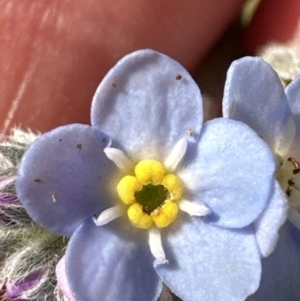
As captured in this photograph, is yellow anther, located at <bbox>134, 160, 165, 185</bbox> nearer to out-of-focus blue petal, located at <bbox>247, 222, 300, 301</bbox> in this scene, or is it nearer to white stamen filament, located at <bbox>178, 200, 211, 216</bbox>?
white stamen filament, located at <bbox>178, 200, 211, 216</bbox>

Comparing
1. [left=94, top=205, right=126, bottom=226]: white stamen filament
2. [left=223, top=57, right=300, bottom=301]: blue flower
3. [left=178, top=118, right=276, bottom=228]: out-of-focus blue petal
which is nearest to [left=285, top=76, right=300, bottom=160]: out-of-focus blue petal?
[left=223, top=57, right=300, bottom=301]: blue flower

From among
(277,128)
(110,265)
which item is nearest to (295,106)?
(277,128)

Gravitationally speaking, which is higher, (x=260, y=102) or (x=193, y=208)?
(x=260, y=102)

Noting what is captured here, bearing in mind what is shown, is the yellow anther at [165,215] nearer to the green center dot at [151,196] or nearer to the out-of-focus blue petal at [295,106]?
the green center dot at [151,196]

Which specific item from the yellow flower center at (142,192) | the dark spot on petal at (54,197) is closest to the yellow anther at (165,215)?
the yellow flower center at (142,192)

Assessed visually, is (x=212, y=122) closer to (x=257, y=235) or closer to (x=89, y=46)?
(x=257, y=235)

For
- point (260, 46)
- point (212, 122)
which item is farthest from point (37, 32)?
point (212, 122)

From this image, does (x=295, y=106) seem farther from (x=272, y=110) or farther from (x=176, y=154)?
(x=176, y=154)
